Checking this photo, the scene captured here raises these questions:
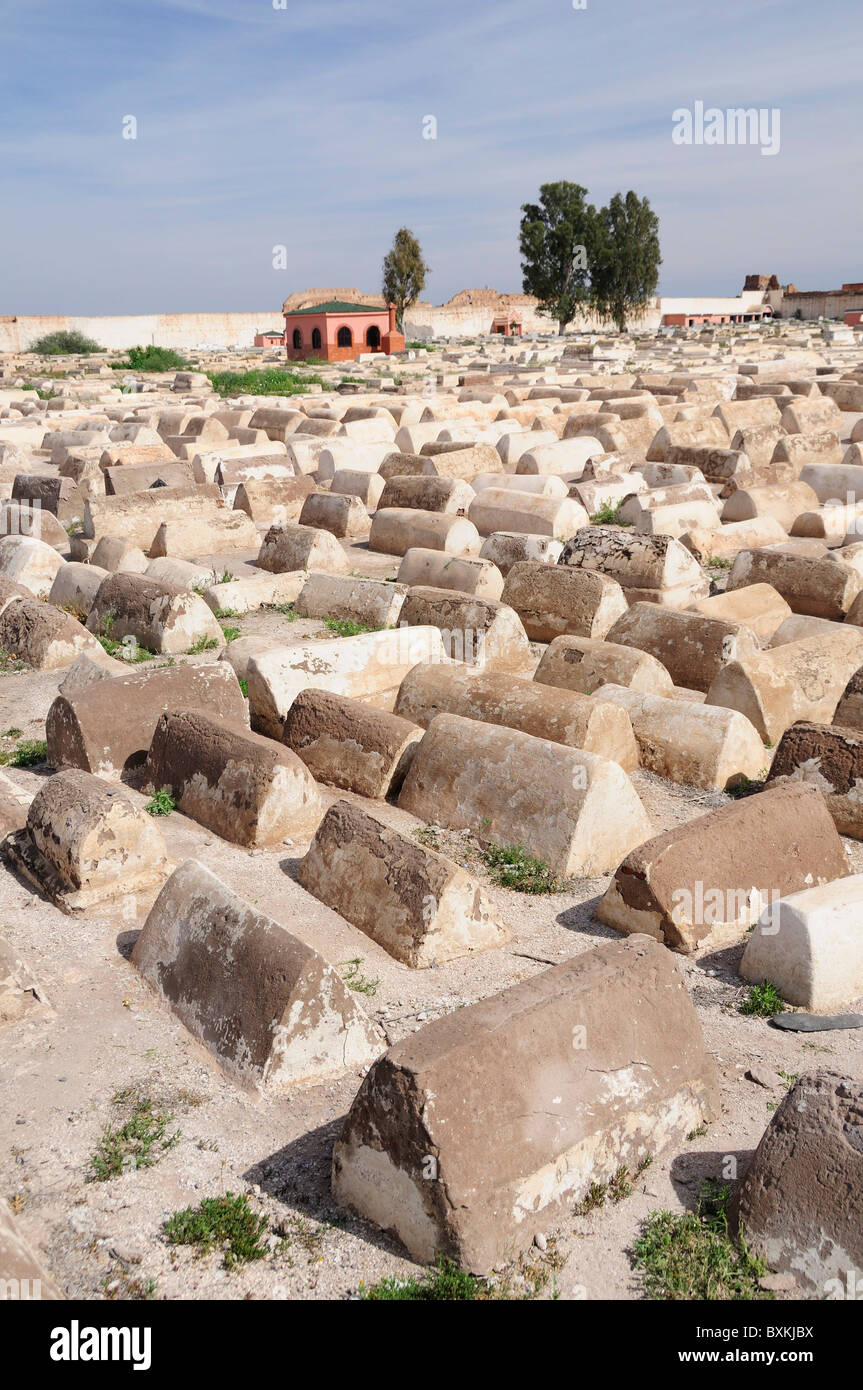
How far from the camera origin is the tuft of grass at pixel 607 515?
1334cm

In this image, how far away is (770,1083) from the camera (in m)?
4.19

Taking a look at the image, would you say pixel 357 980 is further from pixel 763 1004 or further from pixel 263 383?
pixel 263 383

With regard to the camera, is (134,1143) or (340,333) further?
(340,333)

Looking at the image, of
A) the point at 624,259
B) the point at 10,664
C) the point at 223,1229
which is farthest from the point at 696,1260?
the point at 624,259

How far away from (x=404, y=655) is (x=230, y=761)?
7.00ft

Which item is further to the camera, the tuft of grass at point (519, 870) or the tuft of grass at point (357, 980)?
the tuft of grass at point (519, 870)

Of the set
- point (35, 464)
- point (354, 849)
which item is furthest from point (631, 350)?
point (354, 849)

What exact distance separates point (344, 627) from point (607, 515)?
17.3ft

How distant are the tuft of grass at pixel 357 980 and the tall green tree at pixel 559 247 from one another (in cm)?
5901

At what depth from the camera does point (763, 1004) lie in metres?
4.65

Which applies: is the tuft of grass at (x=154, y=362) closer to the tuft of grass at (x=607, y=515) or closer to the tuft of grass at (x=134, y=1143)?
the tuft of grass at (x=607, y=515)

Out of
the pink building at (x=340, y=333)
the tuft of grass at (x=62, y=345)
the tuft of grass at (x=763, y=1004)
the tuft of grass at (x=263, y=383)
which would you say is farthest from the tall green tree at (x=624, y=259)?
the tuft of grass at (x=763, y=1004)

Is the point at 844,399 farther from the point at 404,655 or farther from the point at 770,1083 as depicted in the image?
the point at 770,1083

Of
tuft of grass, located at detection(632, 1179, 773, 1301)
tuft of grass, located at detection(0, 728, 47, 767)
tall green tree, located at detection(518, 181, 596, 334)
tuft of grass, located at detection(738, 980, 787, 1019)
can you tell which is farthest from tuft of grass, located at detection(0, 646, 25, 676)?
tall green tree, located at detection(518, 181, 596, 334)
